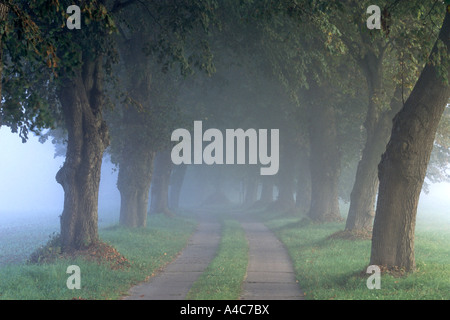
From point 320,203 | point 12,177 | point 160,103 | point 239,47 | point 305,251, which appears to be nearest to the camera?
point 305,251

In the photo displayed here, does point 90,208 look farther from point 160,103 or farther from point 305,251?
point 160,103

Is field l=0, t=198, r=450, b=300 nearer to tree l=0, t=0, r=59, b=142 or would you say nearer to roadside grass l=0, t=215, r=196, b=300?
roadside grass l=0, t=215, r=196, b=300

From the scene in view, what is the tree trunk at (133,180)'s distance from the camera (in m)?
28.4

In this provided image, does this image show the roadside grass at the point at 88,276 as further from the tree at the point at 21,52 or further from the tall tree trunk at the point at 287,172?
the tall tree trunk at the point at 287,172

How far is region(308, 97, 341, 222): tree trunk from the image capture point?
31328 millimetres

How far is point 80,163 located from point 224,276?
6560 millimetres

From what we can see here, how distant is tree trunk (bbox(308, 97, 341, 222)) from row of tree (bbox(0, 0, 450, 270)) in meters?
0.07

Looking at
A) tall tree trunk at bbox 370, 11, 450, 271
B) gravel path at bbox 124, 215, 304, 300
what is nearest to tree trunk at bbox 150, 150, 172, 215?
gravel path at bbox 124, 215, 304, 300

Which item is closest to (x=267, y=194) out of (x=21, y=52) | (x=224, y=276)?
(x=224, y=276)

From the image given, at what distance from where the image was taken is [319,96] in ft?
99.4

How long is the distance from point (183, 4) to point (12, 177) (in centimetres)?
16841

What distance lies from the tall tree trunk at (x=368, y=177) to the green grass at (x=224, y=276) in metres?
5.20
